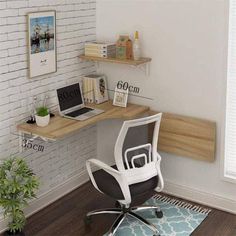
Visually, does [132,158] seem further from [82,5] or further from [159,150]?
[82,5]

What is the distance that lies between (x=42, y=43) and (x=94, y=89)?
730 millimetres

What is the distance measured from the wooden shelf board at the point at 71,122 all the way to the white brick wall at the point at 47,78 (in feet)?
0.58

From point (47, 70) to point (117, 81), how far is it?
2.59 feet

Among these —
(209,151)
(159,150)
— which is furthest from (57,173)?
(209,151)

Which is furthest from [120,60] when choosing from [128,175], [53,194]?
[53,194]

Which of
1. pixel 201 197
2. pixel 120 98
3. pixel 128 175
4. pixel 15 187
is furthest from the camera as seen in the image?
pixel 120 98

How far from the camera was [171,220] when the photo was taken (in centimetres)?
375

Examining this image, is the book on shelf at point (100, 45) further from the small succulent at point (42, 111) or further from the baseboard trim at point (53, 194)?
the baseboard trim at point (53, 194)

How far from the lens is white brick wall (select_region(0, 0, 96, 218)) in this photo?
3.39 meters

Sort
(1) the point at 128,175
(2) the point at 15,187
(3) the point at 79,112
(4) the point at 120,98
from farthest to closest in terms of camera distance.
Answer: (4) the point at 120,98 → (3) the point at 79,112 → (1) the point at 128,175 → (2) the point at 15,187

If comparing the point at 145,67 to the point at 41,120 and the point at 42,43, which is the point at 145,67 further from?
the point at 41,120

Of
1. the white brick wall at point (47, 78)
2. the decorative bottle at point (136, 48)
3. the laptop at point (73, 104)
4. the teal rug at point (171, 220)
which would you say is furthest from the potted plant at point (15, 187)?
the decorative bottle at point (136, 48)

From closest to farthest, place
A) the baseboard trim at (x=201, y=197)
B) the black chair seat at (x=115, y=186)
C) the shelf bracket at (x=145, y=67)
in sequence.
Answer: the black chair seat at (x=115, y=186) < the baseboard trim at (x=201, y=197) < the shelf bracket at (x=145, y=67)

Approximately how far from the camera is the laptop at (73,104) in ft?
12.6
